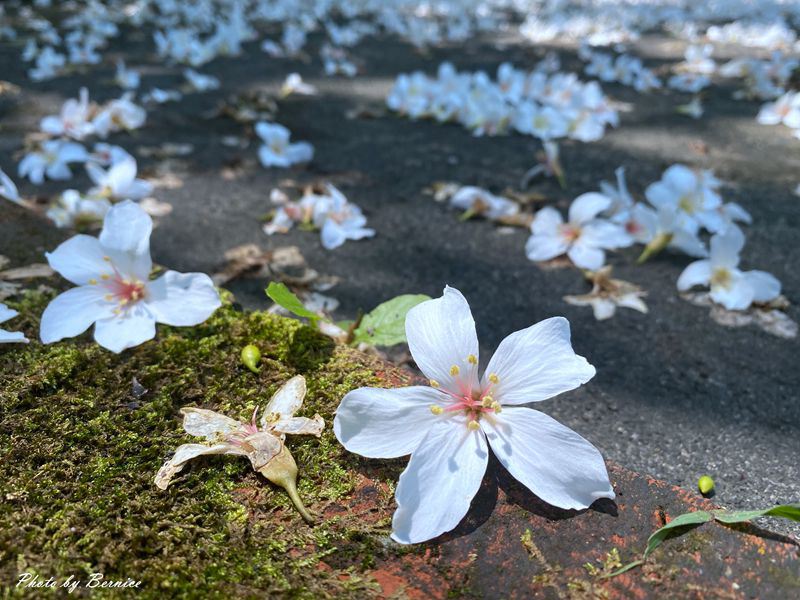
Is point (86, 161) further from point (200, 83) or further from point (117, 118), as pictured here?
point (200, 83)

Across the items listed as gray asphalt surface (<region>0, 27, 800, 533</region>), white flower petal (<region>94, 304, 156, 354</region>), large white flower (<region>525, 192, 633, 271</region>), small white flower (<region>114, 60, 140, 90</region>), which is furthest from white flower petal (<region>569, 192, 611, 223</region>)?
small white flower (<region>114, 60, 140, 90</region>)

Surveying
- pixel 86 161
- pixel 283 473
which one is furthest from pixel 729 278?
pixel 86 161

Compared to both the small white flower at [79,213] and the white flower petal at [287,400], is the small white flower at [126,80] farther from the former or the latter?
the white flower petal at [287,400]

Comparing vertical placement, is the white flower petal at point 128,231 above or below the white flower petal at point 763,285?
above

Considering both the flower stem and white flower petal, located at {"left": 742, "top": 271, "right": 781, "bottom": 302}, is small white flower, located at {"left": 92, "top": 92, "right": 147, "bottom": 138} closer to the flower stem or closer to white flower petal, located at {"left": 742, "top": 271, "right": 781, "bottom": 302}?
the flower stem

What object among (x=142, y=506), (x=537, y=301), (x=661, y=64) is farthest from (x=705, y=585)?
(x=661, y=64)

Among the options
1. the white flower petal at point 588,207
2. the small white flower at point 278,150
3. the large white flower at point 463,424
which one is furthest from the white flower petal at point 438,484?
the small white flower at point 278,150
